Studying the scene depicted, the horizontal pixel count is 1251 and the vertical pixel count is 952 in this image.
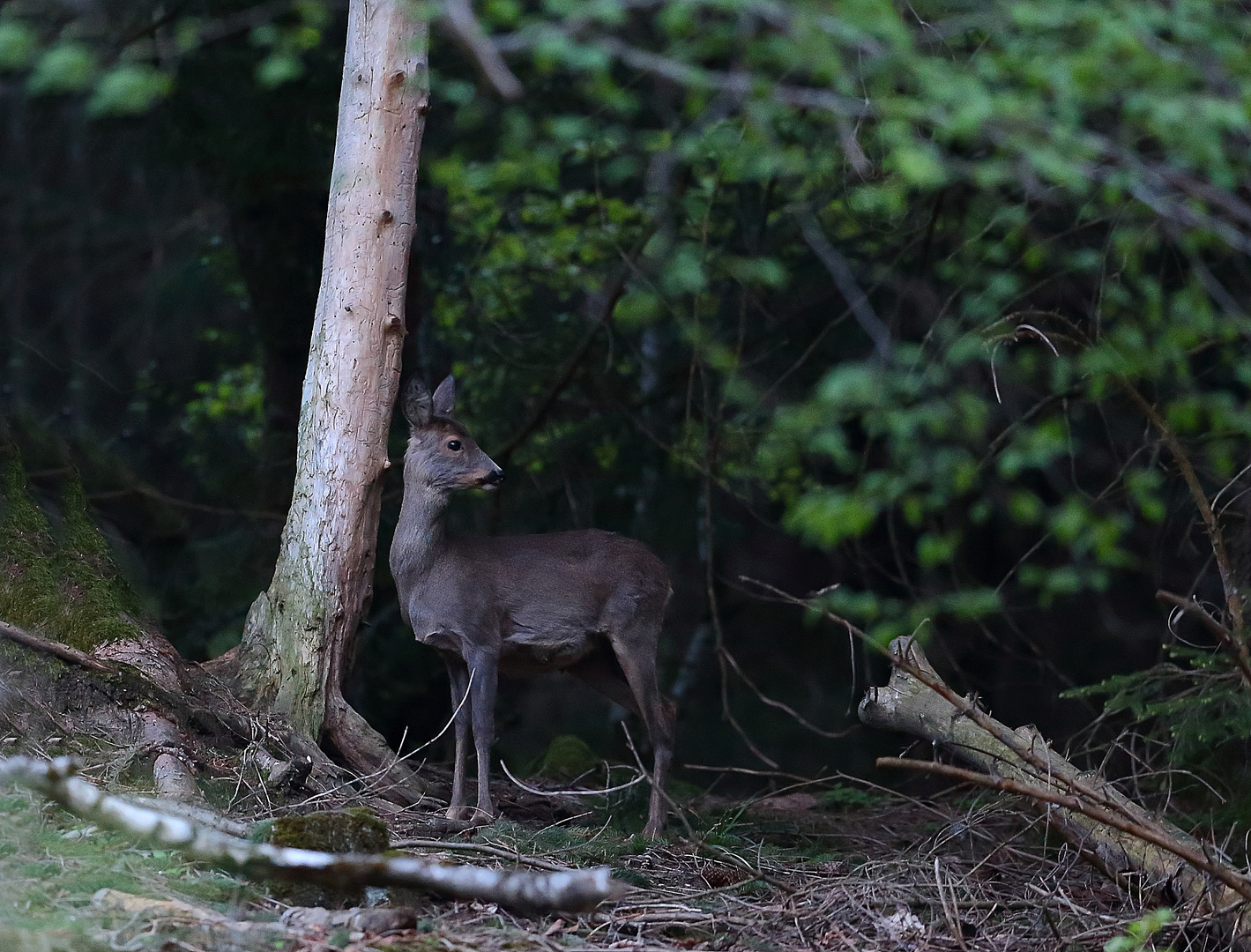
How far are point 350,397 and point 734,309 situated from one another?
13.3 feet

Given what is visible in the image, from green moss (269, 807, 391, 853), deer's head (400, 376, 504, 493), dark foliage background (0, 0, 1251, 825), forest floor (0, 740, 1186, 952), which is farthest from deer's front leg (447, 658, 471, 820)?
green moss (269, 807, 391, 853)

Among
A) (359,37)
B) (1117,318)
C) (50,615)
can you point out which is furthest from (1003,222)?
(50,615)

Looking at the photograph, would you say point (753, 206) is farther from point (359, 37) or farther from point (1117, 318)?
point (359, 37)

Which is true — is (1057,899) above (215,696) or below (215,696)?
below

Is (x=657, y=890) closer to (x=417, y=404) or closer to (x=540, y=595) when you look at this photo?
(x=540, y=595)

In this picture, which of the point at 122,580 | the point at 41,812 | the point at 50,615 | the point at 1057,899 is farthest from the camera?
the point at 122,580

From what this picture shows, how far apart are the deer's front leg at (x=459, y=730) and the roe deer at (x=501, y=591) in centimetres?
1

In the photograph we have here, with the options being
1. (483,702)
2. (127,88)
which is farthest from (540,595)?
(127,88)

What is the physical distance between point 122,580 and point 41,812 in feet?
6.92

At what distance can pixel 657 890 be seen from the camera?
5.13m

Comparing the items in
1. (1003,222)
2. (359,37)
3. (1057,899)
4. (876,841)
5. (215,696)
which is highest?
(359,37)

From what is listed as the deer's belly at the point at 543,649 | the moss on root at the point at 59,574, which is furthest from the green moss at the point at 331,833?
the deer's belly at the point at 543,649

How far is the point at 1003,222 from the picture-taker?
7543mm

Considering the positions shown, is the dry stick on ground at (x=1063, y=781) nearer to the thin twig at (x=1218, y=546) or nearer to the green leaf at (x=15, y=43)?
the thin twig at (x=1218, y=546)
